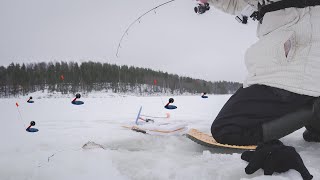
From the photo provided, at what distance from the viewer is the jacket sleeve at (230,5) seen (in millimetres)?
2086

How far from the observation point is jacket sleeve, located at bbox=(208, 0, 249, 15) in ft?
6.84

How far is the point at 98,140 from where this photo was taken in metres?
3.44

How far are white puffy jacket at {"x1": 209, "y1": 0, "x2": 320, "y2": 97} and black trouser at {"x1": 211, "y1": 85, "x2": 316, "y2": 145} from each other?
63mm

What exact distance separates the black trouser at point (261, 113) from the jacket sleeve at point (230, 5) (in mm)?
694

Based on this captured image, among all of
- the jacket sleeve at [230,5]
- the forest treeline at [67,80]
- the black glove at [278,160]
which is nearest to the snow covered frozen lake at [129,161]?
the black glove at [278,160]

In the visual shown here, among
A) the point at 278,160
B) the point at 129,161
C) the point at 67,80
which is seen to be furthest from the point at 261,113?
the point at 67,80

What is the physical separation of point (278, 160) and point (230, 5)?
1.22 meters

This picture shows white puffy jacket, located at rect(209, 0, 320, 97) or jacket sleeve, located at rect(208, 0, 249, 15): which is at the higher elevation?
jacket sleeve, located at rect(208, 0, 249, 15)

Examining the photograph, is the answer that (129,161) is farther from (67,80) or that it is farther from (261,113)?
(67,80)

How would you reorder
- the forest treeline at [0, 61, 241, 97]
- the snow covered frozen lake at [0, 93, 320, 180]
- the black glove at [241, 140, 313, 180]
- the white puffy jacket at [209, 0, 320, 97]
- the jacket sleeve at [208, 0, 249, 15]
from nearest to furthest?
1. the black glove at [241, 140, 313, 180]
2. the white puffy jacket at [209, 0, 320, 97]
3. the snow covered frozen lake at [0, 93, 320, 180]
4. the jacket sleeve at [208, 0, 249, 15]
5. the forest treeline at [0, 61, 241, 97]

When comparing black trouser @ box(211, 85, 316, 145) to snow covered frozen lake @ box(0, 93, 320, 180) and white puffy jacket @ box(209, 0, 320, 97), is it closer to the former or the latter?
white puffy jacket @ box(209, 0, 320, 97)

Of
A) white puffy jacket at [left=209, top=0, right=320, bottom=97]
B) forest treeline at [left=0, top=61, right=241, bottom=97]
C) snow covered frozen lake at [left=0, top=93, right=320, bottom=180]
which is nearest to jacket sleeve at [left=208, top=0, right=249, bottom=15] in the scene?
white puffy jacket at [left=209, top=0, right=320, bottom=97]

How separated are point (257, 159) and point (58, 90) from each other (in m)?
41.2

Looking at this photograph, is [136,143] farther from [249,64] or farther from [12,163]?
[249,64]
